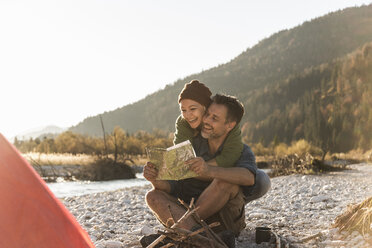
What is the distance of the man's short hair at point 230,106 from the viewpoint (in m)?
3.12

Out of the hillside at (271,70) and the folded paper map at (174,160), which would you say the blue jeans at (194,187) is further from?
the hillside at (271,70)

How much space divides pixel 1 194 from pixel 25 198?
0.36 ft

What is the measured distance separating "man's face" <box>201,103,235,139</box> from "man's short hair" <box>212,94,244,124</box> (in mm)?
32

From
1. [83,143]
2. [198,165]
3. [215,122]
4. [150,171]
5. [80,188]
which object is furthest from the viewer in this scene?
[83,143]

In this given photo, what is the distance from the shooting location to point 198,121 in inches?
127

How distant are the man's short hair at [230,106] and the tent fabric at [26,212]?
1.51 meters

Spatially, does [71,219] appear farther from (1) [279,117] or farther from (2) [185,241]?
(1) [279,117]

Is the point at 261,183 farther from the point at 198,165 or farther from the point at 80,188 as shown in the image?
the point at 80,188

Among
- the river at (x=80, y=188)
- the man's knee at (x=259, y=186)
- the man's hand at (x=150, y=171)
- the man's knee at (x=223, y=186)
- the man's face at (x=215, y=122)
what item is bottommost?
the river at (x=80, y=188)

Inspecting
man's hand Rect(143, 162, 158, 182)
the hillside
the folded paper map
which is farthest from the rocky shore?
the hillside

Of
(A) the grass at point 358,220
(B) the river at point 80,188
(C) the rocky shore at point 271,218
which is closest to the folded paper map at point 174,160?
(C) the rocky shore at point 271,218

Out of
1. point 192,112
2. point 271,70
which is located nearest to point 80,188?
point 192,112

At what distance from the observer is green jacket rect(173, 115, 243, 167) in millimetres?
3045

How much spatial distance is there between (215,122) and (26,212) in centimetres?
159
